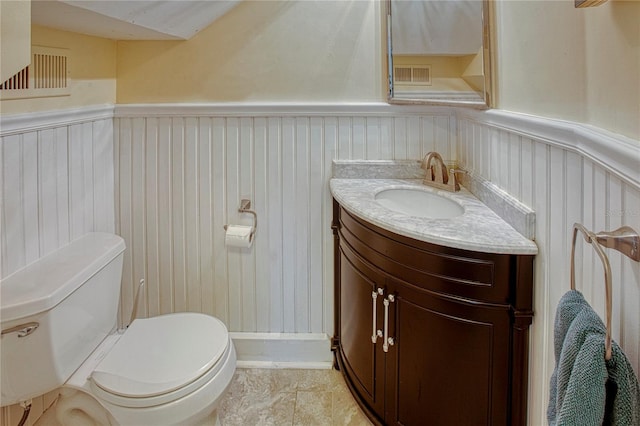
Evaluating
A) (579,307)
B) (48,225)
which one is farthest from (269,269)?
(579,307)

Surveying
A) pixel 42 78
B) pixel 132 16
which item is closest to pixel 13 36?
pixel 132 16

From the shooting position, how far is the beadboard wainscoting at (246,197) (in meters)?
2.10

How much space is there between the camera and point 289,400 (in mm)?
1930

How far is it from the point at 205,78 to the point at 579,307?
182cm

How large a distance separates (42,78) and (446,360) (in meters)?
1.70

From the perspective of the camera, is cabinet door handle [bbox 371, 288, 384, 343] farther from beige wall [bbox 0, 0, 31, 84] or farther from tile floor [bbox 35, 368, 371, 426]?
beige wall [bbox 0, 0, 31, 84]

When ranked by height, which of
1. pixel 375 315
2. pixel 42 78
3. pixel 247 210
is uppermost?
pixel 42 78

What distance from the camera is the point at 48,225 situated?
163cm

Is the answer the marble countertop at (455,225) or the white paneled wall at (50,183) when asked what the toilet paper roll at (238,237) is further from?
the white paneled wall at (50,183)

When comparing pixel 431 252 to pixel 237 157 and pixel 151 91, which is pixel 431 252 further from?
pixel 151 91

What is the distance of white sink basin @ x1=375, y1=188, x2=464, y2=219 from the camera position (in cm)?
188

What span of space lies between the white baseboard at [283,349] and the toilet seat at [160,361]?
53cm

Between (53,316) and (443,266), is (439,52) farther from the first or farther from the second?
(53,316)

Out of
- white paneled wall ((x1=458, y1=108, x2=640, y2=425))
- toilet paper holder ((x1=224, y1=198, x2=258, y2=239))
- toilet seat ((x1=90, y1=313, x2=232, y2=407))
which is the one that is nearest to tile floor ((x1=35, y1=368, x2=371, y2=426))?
toilet seat ((x1=90, y1=313, x2=232, y2=407))
